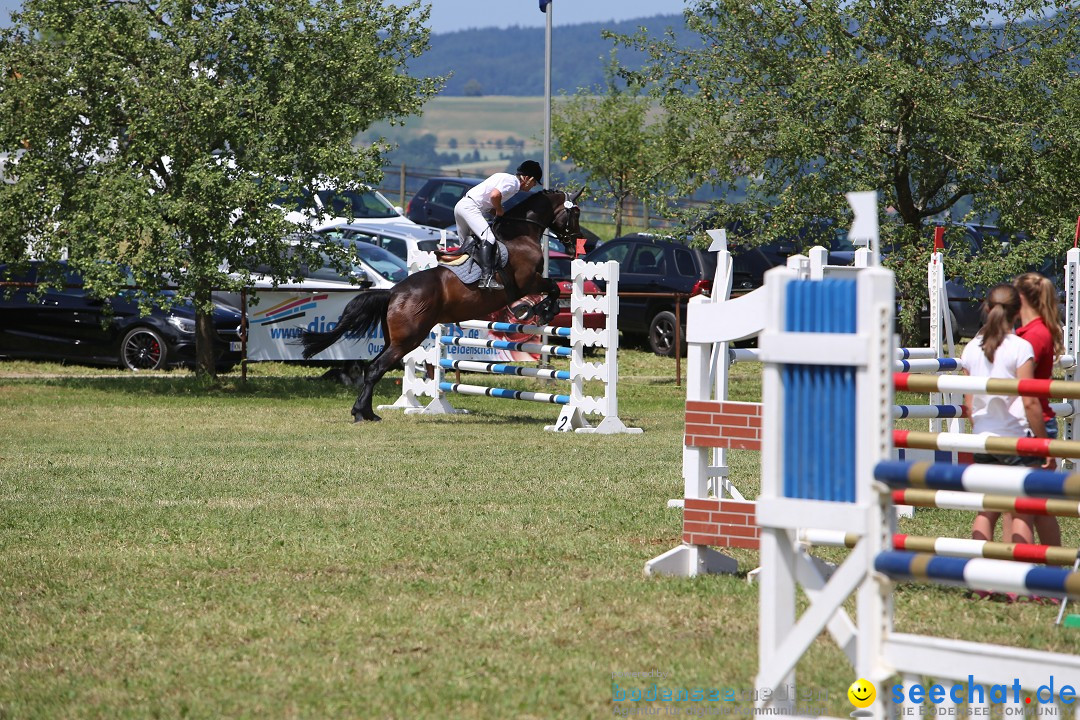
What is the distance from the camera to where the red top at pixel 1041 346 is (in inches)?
262

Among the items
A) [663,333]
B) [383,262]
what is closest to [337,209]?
[383,262]

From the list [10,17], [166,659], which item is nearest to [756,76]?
[10,17]

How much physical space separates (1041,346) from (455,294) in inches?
331

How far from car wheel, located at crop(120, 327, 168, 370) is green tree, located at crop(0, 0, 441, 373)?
2279 mm

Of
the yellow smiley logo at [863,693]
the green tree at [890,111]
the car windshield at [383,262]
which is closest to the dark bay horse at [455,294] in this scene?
the green tree at [890,111]

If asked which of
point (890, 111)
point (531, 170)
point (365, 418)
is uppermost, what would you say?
point (890, 111)

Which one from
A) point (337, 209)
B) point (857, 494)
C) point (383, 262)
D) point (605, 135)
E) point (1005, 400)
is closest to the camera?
point (857, 494)

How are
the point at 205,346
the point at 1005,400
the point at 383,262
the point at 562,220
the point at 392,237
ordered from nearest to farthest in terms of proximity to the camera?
1. the point at 1005,400
2. the point at 562,220
3. the point at 205,346
4. the point at 383,262
5. the point at 392,237

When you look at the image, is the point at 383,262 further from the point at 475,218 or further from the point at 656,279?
the point at 475,218

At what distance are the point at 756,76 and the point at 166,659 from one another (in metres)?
14.9

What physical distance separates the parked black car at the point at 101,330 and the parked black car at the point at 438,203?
422 inches

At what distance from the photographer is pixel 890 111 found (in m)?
17.3

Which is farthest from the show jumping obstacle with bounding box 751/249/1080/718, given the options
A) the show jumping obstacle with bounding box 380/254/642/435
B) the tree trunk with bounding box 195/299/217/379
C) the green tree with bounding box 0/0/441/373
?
the tree trunk with bounding box 195/299/217/379

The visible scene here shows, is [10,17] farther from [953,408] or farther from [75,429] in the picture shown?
[953,408]
